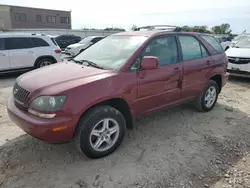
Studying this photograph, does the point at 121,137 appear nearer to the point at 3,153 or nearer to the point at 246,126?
the point at 3,153

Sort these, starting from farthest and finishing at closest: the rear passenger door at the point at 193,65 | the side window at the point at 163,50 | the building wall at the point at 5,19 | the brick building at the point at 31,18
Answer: the brick building at the point at 31,18
the building wall at the point at 5,19
the rear passenger door at the point at 193,65
the side window at the point at 163,50

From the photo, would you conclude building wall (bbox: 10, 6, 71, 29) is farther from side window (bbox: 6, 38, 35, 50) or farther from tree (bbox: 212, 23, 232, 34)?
side window (bbox: 6, 38, 35, 50)

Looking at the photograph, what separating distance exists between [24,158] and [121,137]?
1.36m

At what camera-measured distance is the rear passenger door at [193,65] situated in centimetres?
414

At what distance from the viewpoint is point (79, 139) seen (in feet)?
9.45

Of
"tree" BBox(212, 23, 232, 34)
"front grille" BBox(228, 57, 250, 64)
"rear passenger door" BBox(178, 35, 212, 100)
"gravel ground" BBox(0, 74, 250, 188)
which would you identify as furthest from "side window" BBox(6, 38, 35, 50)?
"tree" BBox(212, 23, 232, 34)

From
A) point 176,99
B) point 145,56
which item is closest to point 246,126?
point 176,99

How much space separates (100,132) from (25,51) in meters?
6.65

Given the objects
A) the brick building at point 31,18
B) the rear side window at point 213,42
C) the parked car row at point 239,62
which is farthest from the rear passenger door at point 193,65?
the brick building at point 31,18

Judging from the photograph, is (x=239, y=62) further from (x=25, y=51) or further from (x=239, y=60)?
(x=25, y=51)

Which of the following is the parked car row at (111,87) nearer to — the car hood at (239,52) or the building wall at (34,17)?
the car hood at (239,52)

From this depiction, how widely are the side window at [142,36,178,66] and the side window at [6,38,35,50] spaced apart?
20.8 ft

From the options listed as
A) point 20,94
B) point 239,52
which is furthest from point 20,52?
point 239,52

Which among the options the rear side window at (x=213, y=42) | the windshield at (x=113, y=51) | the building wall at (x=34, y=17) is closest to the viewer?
the windshield at (x=113, y=51)
